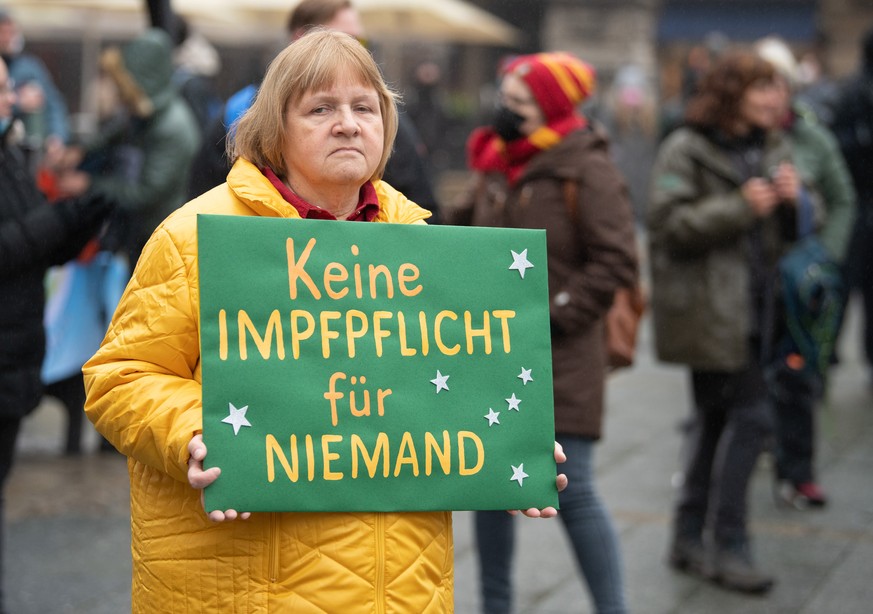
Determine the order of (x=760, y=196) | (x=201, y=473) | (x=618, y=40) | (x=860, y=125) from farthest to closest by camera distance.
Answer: (x=618, y=40), (x=860, y=125), (x=760, y=196), (x=201, y=473)

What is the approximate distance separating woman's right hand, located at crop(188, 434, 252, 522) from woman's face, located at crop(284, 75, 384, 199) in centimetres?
58

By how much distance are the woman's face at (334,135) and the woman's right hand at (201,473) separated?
58 cm

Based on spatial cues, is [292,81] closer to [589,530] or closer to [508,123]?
[508,123]

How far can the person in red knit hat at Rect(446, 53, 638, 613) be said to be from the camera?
156 inches

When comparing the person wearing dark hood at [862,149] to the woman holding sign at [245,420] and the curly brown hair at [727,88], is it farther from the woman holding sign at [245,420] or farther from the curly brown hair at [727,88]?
the woman holding sign at [245,420]

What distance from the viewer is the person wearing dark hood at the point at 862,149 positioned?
841 cm

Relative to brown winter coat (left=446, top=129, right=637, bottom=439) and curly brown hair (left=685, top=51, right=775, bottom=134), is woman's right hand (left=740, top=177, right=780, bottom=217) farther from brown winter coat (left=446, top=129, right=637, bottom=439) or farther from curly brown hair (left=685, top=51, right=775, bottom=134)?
brown winter coat (left=446, top=129, right=637, bottom=439)

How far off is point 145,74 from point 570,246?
3583mm

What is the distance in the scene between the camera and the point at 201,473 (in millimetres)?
2281

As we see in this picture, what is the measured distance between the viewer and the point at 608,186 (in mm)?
4066

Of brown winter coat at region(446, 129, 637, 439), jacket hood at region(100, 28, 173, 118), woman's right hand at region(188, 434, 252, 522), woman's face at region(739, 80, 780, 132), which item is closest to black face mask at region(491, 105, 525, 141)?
brown winter coat at region(446, 129, 637, 439)

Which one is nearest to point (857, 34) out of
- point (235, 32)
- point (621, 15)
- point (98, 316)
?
point (621, 15)

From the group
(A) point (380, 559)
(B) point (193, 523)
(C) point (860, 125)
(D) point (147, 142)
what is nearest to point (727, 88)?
(A) point (380, 559)

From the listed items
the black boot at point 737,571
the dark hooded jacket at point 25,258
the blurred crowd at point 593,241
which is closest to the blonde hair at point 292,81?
the blurred crowd at point 593,241
